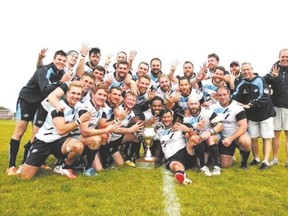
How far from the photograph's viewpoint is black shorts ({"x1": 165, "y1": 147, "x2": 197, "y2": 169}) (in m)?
7.32

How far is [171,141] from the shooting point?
7.64 m

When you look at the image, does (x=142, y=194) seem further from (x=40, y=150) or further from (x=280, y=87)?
(x=280, y=87)

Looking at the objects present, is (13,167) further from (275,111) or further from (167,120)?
(275,111)

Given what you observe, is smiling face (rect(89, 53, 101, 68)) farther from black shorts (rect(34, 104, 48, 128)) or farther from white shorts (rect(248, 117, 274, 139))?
white shorts (rect(248, 117, 274, 139))

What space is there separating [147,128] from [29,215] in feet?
12.6

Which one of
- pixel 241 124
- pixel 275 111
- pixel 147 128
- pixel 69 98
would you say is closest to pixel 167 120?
pixel 147 128

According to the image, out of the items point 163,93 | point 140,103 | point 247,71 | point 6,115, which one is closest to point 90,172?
point 140,103

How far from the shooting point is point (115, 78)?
859cm

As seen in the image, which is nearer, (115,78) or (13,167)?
(13,167)

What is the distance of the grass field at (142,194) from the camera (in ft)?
15.8

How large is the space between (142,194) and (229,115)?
337 centimetres

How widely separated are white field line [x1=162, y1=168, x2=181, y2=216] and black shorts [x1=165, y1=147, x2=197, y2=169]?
47 cm

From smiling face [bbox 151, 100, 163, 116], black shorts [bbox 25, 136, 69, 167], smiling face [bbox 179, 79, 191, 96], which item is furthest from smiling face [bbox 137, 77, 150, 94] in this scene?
black shorts [bbox 25, 136, 69, 167]

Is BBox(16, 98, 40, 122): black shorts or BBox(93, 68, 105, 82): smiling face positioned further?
BBox(93, 68, 105, 82): smiling face
